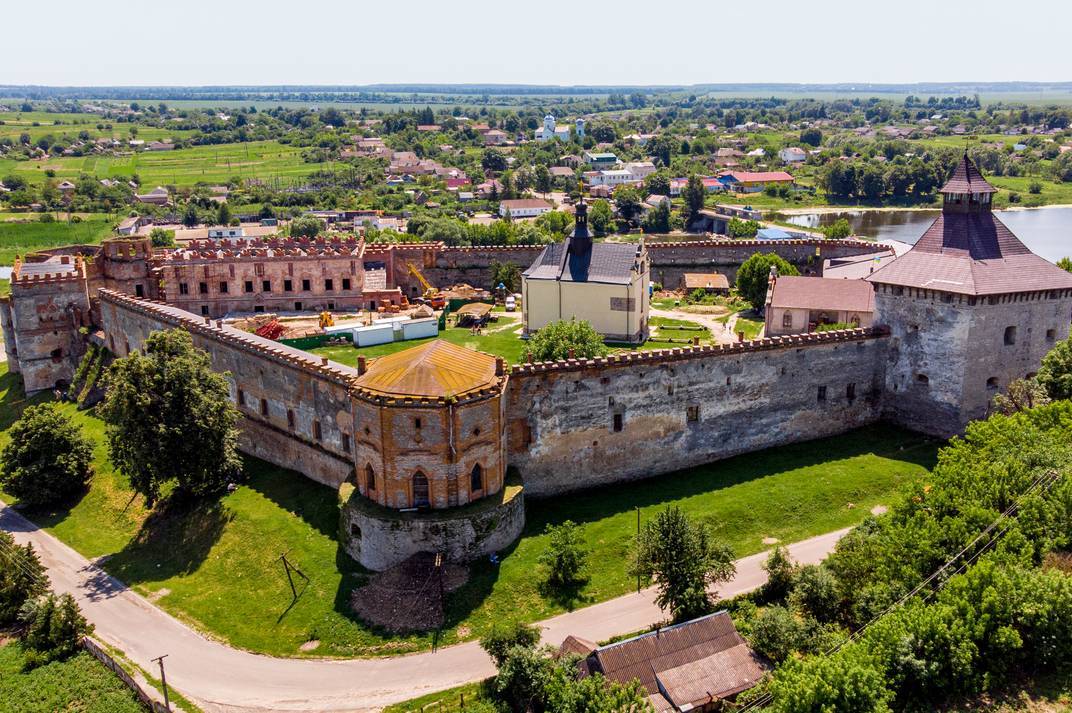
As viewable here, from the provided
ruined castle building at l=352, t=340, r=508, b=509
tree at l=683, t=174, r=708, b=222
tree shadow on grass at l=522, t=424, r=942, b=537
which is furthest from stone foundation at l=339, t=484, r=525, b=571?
tree at l=683, t=174, r=708, b=222

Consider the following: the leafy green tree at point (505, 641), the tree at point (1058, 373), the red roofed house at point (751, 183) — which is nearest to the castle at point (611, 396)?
the tree at point (1058, 373)

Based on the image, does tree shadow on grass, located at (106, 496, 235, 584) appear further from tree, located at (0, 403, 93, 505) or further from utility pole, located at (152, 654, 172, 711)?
utility pole, located at (152, 654, 172, 711)

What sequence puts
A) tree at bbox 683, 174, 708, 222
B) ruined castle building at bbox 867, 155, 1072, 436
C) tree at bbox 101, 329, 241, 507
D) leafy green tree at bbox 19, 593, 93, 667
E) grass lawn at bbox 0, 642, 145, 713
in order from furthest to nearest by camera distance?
tree at bbox 683, 174, 708, 222
ruined castle building at bbox 867, 155, 1072, 436
tree at bbox 101, 329, 241, 507
leafy green tree at bbox 19, 593, 93, 667
grass lawn at bbox 0, 642, 145, 713

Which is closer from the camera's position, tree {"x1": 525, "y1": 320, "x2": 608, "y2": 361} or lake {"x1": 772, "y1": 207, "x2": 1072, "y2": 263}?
tree {"x1": 525, "y1": 320, "x2": 608, "y2": 361}

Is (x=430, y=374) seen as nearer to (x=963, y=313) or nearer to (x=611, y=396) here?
(x=611, y=396)

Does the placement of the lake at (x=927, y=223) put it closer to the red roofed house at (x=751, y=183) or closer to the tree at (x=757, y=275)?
the red roofed house at (x=751, y=183)

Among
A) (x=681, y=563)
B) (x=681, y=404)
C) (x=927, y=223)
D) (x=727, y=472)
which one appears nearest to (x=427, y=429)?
(x=681, y=563)
